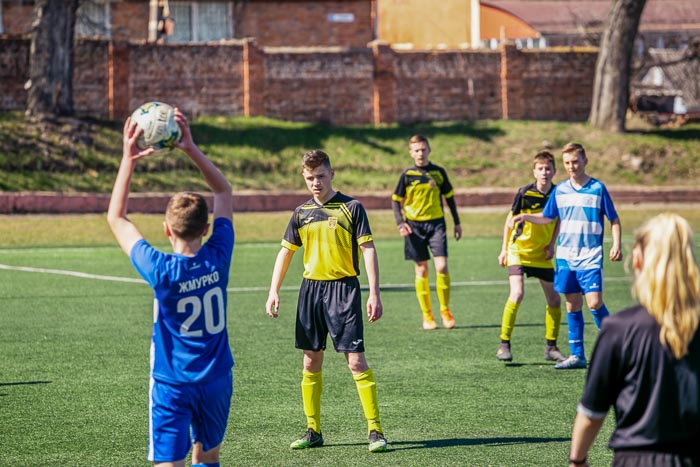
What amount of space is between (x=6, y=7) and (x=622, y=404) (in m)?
36.9

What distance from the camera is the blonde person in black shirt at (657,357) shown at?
12.7 feet

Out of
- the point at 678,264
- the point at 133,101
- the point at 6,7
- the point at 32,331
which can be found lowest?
the point at 32,331

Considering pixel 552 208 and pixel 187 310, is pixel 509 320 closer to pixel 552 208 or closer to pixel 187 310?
pixel 552 208

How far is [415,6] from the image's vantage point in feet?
151

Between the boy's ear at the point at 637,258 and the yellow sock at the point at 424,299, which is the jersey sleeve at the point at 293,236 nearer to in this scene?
the boy's ear at the point at 637,258

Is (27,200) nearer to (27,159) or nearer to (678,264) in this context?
(27,159)

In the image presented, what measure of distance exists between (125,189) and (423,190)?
793 centimetres

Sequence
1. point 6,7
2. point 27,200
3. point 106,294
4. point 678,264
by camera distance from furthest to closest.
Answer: point 6,7, point 27,200, point 106,294, point 678,264

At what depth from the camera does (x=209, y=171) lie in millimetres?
5340

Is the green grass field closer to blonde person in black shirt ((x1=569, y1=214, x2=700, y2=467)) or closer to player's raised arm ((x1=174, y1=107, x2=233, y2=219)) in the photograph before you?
player's raised arm ((x1=174, y1=107, x2=233, y2=219))

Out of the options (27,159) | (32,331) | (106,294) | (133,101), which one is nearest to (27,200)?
(27,159)

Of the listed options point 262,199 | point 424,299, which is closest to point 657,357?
point 424,299

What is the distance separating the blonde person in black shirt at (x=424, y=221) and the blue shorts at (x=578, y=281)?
8.98ft

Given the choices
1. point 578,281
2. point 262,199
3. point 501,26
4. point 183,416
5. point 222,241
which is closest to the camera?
point 183,416
